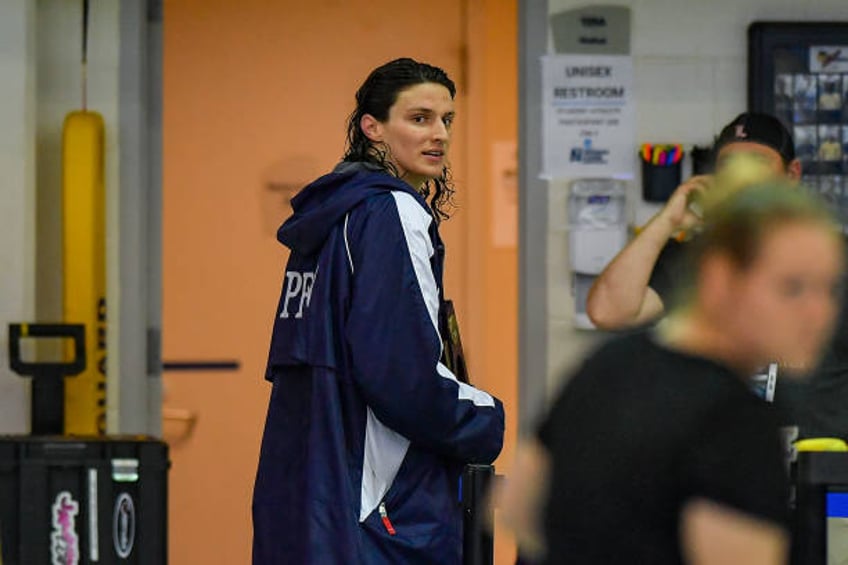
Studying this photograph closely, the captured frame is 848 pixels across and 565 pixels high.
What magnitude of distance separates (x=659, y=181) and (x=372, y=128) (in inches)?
63.9

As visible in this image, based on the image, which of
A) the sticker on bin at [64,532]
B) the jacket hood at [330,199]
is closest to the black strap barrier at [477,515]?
the jacket hood at [330,199]

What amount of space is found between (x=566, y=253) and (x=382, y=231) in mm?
1866

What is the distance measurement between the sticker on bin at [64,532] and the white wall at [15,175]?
A: 2.74 ft

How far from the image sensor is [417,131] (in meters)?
3.27

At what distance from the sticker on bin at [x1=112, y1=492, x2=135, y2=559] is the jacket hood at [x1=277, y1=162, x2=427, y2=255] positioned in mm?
941

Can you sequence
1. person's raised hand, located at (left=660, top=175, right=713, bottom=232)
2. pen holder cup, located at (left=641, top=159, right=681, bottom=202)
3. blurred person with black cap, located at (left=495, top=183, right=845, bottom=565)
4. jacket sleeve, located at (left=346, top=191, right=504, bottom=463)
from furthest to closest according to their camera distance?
1. pen holder cup, located at (left=641, top=159, right=681, bottom=202)
2. person's raised hand, located at (left=660, top=175, right=713, bottom=232)
3. jacket sleeve, located at (left=346, top=191, right=504, bottom=463)
4. blurred person with black cap, located at (left=495, top=183, right=845, bottom=565)

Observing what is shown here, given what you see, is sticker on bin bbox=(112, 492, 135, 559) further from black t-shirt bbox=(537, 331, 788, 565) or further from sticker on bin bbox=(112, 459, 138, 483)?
black t-shirt bbox=(537, 331, 788, 565)

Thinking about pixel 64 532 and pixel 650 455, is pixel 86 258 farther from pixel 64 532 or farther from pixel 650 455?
pixel 650 455

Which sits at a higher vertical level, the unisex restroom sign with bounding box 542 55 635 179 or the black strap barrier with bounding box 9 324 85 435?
the unisex restroom sign with bounding box 542 55 635 179

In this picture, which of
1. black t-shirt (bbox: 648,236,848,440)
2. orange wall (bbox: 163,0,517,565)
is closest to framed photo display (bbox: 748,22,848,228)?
orange wall (bbox: 163,0,517,565)

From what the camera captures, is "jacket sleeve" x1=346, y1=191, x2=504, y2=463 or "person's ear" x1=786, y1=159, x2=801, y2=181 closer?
"jacket sleeve" x1=346, y1=191, x2=504, y2=463

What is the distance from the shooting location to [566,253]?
188 inches

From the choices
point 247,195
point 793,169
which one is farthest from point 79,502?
point 793,169

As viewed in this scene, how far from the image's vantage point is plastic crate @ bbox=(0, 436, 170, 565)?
3770 millimetres
